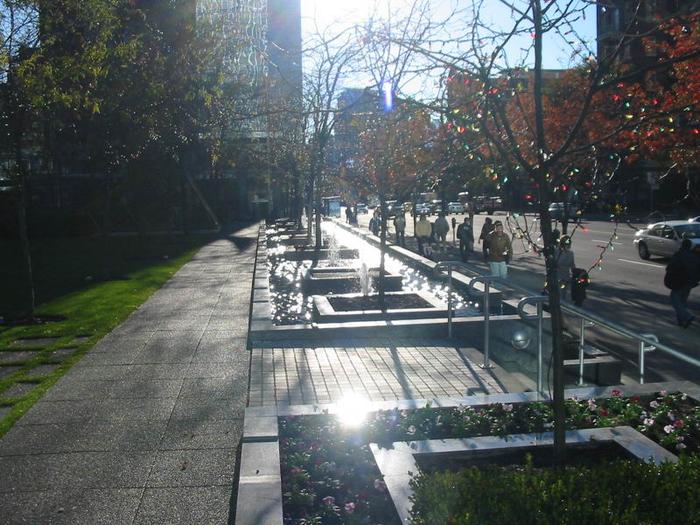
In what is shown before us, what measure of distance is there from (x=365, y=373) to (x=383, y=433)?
10.6 ft

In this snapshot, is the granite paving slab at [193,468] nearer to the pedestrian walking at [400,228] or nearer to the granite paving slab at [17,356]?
the granite paving slab at [17,356]

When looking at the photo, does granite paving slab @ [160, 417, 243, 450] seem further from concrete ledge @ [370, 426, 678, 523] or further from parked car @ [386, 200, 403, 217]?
parked car @ [386, 200, 403, 217]

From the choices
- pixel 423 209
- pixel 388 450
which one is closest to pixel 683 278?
pixel 388 450

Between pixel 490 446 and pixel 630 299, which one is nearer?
pixel 490 446

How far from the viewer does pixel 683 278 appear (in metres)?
15.0

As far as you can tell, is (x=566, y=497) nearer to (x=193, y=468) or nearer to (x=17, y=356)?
(x=193, y=468)

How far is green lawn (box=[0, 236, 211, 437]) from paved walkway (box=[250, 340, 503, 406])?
259cm

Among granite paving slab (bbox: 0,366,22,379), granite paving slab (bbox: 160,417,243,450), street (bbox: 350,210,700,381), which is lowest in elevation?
street (bbox: 350,210,700,381)

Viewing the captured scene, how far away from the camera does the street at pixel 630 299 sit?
12.2 metres

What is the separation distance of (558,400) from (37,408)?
5.44m

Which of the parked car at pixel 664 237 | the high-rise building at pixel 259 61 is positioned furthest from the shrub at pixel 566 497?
the parked car at pixel 664 237

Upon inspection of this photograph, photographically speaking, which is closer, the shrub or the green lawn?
the shrub

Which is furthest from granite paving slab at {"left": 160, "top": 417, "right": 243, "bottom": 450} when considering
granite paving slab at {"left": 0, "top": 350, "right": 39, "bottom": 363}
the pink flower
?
granite paving slab at {"left": 0, "top": 350, "right": 39, "bottom": 363}

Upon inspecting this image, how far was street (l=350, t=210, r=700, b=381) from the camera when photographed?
12227mm
